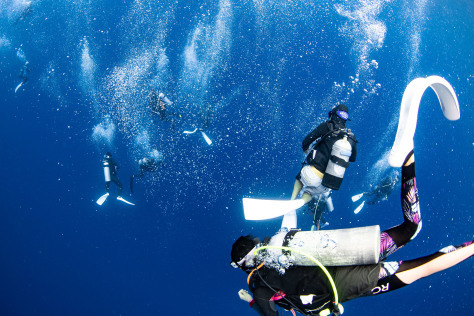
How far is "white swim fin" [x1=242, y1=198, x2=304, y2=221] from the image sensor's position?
3.75 meters

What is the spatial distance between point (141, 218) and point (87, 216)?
4.00m

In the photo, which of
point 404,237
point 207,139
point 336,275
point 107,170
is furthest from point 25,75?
point 404,237

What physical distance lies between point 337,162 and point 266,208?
1.13m

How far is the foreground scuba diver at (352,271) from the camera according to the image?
7.83ft

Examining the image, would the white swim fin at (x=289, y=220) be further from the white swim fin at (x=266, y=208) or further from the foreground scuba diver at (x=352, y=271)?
the foreground scuba diver at (x=352, y=271)

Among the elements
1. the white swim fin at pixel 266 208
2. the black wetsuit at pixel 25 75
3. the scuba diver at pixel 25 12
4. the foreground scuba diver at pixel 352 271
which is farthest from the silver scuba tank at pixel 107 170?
the scuba diver at pixel 25 12

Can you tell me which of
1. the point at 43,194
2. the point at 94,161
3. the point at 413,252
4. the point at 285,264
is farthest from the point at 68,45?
the point at 413,252

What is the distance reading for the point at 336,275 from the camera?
8.17 ft

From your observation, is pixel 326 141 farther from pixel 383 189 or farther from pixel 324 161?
pixel 383 189

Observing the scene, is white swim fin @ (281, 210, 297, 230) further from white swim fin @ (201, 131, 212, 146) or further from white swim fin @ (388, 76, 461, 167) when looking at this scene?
white swim fin @ (201, 131, 212, 146)

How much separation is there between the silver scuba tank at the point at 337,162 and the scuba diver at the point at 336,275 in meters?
Result: 1.04

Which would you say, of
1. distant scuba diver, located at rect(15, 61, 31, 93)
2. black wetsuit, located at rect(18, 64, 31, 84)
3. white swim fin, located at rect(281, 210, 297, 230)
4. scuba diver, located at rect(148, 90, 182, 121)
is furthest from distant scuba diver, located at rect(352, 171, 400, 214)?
black wetsuit, located at rect(18, 64, 31, 84)

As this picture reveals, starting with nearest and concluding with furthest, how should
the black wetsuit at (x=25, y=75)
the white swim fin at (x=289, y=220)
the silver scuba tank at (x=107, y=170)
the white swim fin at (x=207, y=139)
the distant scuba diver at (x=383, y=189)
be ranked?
the white swim fin at (x=289, y=220)
the silver scuba tank at (x=107, y=170)
the distant scuba diver at (x=383, y=189)
the white swim fin at (x=207, y=139)
the black wetsuit at (x=25, y=75)

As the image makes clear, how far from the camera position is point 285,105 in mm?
11383
